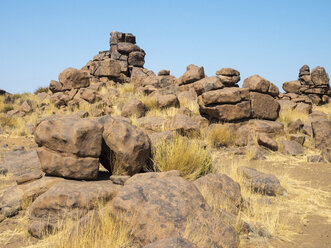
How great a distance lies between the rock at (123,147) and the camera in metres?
4.82

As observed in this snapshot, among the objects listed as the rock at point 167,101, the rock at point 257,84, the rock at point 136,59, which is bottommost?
the rock at point 167,101

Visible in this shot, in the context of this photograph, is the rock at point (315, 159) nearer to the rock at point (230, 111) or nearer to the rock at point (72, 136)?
the rock at point (230, 111)

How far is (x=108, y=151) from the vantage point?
5.04m

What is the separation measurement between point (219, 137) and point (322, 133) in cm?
328

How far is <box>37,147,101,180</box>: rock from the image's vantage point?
14.6ft

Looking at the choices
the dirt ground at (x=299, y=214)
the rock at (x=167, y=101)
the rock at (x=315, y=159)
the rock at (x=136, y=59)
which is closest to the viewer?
the dirt ground at (x=299, y=214)

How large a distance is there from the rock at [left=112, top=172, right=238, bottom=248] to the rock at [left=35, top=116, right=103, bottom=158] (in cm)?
126

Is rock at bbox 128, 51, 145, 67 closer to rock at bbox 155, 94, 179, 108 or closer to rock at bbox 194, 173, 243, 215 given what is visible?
rock at bbox 155, 94, 179, 108

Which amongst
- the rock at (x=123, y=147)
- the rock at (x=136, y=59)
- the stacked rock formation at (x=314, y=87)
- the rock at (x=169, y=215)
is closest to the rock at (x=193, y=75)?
the rock at (x=136, y=59)

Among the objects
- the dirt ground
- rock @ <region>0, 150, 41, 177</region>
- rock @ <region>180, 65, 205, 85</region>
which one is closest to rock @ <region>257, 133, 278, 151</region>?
the dirt ground

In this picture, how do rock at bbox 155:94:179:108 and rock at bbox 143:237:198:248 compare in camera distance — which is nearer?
rock at bbox 143:237:198:248

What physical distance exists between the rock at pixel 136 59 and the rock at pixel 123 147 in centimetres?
1733

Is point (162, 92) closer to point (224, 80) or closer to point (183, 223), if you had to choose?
point (224, 80)

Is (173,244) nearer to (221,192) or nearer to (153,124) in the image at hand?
(221,192)
